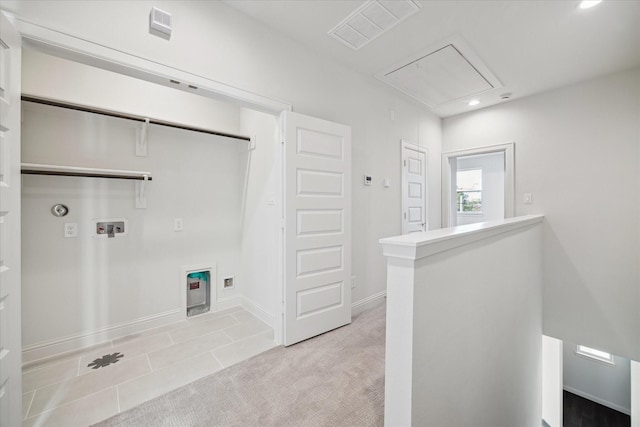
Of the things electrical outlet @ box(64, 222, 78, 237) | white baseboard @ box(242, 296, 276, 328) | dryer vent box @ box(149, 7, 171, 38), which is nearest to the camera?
dryer vent box @ box(149, 7, 171, 38)

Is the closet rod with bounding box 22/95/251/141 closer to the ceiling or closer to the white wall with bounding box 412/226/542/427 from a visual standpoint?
the ceiling

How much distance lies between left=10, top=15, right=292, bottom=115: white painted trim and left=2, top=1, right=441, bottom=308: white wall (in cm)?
4

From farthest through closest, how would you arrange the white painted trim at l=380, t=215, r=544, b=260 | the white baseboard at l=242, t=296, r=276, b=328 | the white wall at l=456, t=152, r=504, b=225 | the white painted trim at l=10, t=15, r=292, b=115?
the white wall at l=456, t=152, r=504, b=225
the white baseboard at l=242, t=296, r=276, b=328
the white painted trim at l=10, t=15, r=292, b=115
the white painted trim at l=380, t=215, r=544, b=260

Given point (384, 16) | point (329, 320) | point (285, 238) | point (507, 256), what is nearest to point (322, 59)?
point (384, 16)

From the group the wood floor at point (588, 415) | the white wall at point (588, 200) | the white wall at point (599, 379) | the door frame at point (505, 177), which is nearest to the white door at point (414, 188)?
the door frame at point (505, 177)

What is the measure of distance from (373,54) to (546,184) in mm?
2844

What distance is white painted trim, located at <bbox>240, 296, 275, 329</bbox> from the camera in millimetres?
2740

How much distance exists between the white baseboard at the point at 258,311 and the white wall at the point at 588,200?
11.5 ft

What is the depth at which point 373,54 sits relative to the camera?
8.80 ft

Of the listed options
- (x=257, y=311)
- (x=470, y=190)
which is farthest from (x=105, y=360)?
(x=470, y=190)

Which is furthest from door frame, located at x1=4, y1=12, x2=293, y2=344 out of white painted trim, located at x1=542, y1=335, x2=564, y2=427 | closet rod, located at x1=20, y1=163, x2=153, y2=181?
white painted trim, located at x1=542, y1=335, x2=564, y2=427

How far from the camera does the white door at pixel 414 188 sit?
371 centimetres

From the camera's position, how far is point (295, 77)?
8.20 ft

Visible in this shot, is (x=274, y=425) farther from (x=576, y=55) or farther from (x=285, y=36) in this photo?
(x=576, y=55)
